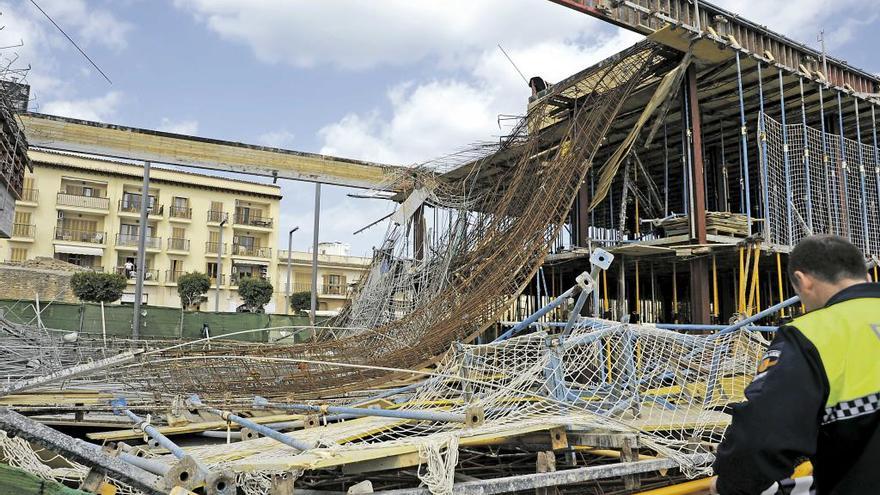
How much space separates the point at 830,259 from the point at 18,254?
45883mm

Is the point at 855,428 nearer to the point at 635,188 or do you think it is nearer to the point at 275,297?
the point at 635,188

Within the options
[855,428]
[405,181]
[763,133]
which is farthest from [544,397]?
[405,181]

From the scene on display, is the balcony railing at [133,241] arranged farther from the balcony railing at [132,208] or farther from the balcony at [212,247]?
the balcony at [212,247]

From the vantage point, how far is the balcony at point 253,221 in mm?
44531

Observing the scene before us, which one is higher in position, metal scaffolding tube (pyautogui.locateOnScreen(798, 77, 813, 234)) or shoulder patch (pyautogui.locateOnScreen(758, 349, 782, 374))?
metal scaffolding tube (pyautogui.locateOnScreen(798, 77, 813, 234))

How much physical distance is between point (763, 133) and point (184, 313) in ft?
50.0

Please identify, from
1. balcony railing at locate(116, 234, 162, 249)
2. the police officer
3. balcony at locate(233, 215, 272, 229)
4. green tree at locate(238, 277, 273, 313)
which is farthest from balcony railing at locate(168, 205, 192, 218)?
the police officer

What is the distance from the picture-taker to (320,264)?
4803 cm

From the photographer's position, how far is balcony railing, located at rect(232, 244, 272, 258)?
145 ft

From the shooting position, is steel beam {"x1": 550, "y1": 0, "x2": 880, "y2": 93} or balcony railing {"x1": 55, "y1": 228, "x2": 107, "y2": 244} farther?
balcony railing {"x1": 55, "y1": 228, "x2": 107, "y2": 244}

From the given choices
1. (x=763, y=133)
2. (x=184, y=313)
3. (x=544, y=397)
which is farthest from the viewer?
(x=184, y=313)

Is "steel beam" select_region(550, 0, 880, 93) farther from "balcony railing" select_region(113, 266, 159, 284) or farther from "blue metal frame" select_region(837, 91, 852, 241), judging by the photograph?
"balcony railing" select_region(113, 266, 159, 284)

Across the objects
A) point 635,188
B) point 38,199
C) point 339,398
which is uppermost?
point 38,199

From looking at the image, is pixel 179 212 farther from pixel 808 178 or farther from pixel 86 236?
pixel 808 178
